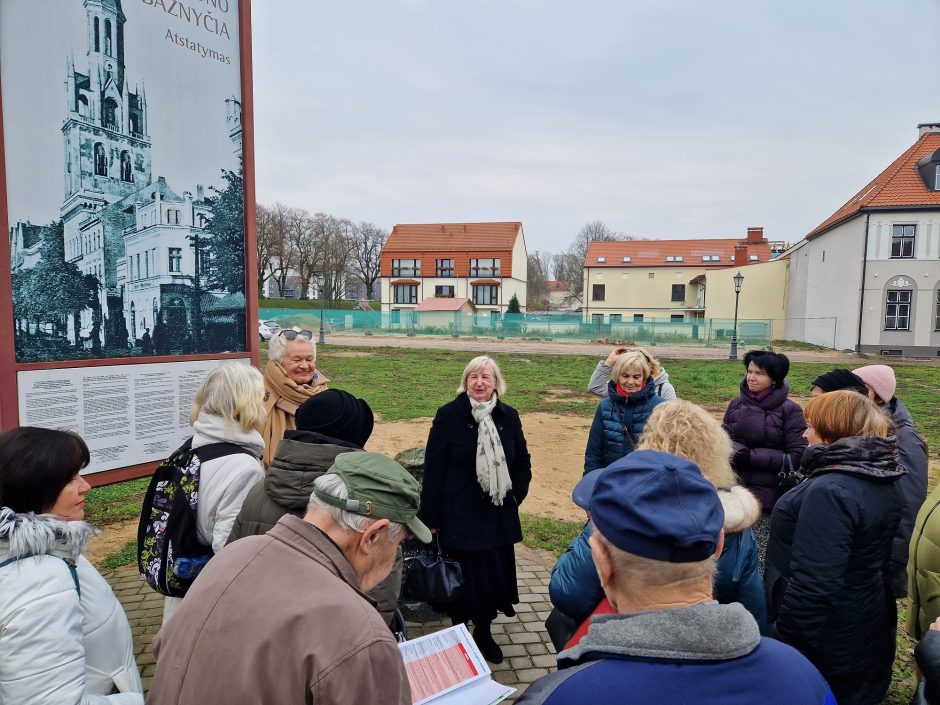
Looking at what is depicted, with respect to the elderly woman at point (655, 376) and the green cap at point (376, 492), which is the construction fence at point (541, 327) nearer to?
the elderly woman at point (655, 376)

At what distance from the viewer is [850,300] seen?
32438 millimetres

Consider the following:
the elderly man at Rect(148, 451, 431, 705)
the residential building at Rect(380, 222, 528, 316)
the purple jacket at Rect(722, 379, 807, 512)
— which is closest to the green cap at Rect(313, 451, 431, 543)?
the elderly man at Rect(148, 451, 431, 705)

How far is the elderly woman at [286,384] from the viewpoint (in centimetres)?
381

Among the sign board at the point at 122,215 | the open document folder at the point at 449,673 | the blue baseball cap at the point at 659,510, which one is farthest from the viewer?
the sign board at the point at 122,215

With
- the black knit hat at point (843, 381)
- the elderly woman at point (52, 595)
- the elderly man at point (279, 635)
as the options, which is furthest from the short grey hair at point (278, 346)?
the black knit hat at point (843, 381)

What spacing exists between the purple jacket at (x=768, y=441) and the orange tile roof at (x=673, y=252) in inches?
2070

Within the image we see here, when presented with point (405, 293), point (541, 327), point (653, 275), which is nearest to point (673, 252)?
point (653, 275)

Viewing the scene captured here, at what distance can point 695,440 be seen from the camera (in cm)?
244

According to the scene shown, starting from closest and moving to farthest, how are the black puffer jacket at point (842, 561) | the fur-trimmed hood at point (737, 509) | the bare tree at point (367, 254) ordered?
the fur-trimmed hood at point (737, 509), the black puffer jacket at point (842, 561), the bare tree at point (367, 254)

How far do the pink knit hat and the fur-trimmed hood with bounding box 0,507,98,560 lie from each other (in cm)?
447

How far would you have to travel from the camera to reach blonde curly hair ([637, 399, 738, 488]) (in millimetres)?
2400

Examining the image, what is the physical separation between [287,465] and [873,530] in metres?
2.52

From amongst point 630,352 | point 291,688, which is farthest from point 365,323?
point 291,688

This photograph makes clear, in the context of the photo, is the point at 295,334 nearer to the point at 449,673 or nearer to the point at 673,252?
the point at 449,673
